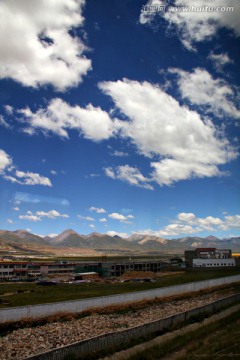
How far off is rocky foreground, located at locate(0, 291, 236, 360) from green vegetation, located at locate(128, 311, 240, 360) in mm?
7105

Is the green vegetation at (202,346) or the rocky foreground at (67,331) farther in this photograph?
the rocky foreground at (67,331)

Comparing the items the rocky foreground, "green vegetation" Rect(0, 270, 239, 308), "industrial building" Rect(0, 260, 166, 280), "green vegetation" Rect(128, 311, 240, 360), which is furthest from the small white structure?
"green vegetation" Rect(128, 311, 240, 360)

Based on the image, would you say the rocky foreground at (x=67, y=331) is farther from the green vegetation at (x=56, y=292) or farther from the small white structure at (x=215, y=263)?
the small white structure at (x=215, y=263)

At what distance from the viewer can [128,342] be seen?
86.7ft

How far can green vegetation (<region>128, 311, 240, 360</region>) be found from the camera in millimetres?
22297

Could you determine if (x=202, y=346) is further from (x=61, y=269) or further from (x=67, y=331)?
(x=61, y=269)

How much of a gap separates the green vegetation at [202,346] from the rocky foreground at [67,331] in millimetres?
7105

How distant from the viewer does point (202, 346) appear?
24734mm

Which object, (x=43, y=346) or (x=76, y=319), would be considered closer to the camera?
(x=43, y=346)

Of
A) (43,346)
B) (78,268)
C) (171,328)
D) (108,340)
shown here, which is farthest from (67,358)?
(78,268)

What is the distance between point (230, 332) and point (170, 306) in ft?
56.2

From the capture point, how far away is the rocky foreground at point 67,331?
26625 mm

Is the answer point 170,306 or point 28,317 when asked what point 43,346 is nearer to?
point 28,317

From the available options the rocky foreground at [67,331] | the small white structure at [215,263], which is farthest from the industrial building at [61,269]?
the rocky foreground at [67,331]
